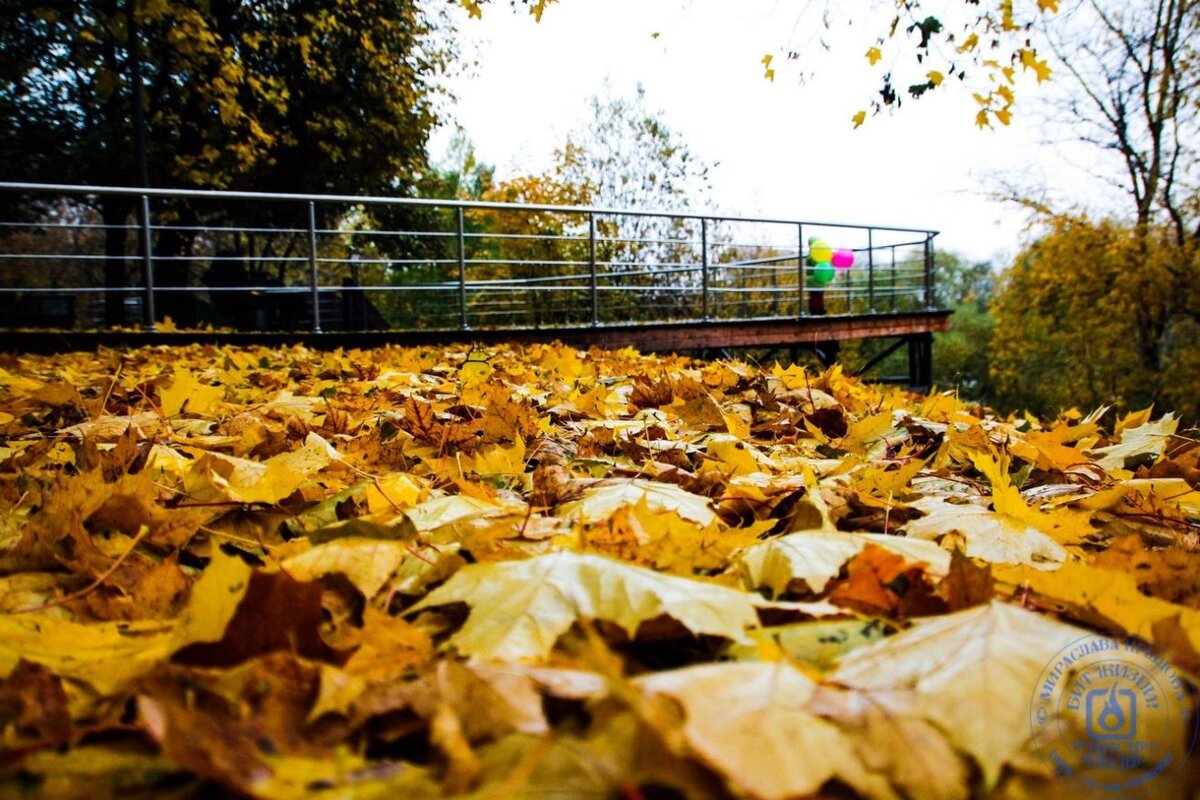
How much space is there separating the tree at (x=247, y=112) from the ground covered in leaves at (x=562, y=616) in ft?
35.6

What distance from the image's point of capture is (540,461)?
1.51 meters

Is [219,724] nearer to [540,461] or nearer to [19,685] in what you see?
[19,685]

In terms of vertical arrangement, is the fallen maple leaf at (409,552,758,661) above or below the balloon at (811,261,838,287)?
below

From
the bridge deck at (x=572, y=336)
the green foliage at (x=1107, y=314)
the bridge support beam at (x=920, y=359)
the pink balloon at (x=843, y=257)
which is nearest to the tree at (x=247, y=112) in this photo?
the bridge deck at (x=572, y=336)

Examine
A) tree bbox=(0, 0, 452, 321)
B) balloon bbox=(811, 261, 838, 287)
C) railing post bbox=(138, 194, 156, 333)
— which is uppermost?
tree bbox=(0, 0, 452, 321)

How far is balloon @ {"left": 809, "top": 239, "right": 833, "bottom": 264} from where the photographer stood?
12047 mm

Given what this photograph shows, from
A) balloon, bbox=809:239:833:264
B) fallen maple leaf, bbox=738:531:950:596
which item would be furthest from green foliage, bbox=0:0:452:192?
fallen maple leaf, bbox=738:531:950:596

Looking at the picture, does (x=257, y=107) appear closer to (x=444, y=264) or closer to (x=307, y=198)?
(x=444, y=264)

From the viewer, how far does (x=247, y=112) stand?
1211cm

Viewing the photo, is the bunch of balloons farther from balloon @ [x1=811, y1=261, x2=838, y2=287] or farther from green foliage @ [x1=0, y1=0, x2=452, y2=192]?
green foliage @ [x1=0, y1=0, x2=452, y2=192]

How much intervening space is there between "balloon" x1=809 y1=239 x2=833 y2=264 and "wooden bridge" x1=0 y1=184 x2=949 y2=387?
1.2 inches

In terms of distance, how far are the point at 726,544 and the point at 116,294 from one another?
1269 cm

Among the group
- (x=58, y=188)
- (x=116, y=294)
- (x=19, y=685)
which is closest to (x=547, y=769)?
(x=19, y=685)

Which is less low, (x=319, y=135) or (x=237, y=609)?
(x=319, y=135)
